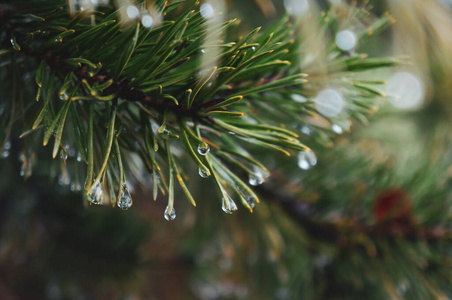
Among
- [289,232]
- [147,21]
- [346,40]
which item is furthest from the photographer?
[289,232]

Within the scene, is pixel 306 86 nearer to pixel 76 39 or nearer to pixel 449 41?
pixel 76 39

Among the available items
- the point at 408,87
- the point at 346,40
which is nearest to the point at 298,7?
the point at 346,40

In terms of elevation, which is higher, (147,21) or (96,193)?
(147,21)

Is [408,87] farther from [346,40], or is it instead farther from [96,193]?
[96,193]

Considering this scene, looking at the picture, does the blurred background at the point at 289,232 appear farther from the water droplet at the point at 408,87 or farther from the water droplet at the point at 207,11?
the water droplet at the point at 207,11

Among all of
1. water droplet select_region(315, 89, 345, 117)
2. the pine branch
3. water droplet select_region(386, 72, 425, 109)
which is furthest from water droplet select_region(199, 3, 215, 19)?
water droplet select_region(386, 72, 425, 109)

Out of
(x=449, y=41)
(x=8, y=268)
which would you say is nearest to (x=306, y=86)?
(x=449, y=41)
